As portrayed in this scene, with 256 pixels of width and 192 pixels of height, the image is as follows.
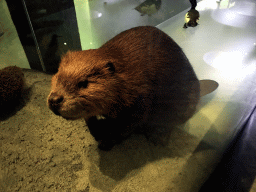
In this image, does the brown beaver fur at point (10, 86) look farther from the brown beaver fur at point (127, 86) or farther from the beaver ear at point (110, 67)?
the beaver ear at point (110, 67)

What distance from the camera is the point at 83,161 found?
1.13 meters

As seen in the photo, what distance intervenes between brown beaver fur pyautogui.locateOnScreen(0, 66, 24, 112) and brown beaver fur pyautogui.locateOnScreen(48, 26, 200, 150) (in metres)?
0.62

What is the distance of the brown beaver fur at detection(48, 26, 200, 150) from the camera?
77 cm

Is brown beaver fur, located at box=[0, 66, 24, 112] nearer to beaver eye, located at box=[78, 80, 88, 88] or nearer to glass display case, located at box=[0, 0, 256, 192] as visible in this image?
glass display case, located at box=[0, 0, 256, 192]

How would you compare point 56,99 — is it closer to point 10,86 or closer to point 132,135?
point 132,135

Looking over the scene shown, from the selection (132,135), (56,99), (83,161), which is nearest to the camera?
(56,99)

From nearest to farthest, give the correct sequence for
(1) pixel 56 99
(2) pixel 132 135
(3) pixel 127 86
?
(1) pixel 56 99 → (3) pixel 127 86 → (2) pixel 132 135

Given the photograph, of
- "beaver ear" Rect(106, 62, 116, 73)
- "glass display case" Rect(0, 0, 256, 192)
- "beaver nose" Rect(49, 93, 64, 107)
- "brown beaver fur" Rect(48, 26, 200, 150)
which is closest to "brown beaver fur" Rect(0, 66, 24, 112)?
"glass display case" Rect(0, 0, 256, 192)

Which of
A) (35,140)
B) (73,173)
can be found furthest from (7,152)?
(73,173)

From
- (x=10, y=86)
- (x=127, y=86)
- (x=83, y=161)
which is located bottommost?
(x=83, y=161)

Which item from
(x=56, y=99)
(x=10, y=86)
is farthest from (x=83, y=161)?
(x=10, y=86)

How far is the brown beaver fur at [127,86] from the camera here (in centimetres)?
77

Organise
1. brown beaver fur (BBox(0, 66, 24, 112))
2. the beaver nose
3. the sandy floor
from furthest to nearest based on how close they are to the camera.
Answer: brown beaver fur (BBox(0, 66, 24, 112)), the sandy floor, the beaver nose

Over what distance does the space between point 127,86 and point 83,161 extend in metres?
0.56
